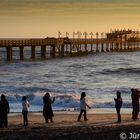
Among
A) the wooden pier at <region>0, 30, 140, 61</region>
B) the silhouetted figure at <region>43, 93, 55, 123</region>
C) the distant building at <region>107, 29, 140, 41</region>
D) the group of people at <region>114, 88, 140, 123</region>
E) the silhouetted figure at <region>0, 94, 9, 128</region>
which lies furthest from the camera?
the distant building at <region>107, 29, 140, 41</region>

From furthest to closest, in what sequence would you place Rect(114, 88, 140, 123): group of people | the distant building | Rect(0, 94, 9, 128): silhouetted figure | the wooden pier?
the distant building < the wooden pier < Rect(114, 88, 140, 123): group of people < Rect(0, 94, 9, 128): silhouetted figure

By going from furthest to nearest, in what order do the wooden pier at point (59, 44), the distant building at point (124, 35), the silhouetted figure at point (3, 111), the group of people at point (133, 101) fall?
1. the distant building at point (124, 35)
2. the wooden pier at point (59, 44)
3. the group of people at point (133, 101)
4. the silhouetted figure at point (3, 111)

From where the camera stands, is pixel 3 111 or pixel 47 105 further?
pixel 47 105

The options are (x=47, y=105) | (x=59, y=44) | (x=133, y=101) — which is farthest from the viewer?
(x=59, y=44)

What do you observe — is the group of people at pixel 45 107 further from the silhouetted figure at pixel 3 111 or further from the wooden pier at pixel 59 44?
the wooden pier at pixel 59 44

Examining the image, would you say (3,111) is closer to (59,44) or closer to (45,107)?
(45,107)

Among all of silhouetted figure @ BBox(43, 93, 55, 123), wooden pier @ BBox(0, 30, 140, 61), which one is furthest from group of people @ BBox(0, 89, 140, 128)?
wooden pier @ BBox(0, 30, 140, 61)

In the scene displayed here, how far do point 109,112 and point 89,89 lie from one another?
515 inches

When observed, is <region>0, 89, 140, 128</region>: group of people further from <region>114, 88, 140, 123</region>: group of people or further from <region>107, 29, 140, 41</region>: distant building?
<region>107, 29, 140, 41</region>: distant building

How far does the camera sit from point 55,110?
925 inches

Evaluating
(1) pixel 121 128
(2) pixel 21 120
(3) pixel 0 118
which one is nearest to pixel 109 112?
(2) pixel 21 120

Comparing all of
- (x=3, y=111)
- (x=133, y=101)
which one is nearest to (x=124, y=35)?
(x=133, y=101)

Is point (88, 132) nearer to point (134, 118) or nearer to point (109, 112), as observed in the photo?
point (134, 118)

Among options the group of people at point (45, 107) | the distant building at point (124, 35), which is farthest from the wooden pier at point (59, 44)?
the group of people at point (45, 107)
